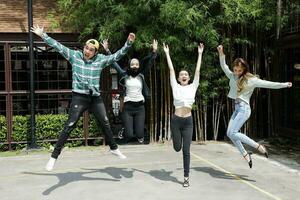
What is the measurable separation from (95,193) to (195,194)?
1.44 m

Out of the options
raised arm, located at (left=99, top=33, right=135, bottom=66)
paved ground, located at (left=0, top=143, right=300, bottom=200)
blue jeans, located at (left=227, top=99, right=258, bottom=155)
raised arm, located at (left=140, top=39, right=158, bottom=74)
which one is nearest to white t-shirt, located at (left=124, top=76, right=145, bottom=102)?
raised arm, located at (left=140, top=39, right=158, bottom=74)

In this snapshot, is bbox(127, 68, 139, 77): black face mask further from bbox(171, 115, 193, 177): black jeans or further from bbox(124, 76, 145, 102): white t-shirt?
bbox(171, 115, 193, 177): black jeans

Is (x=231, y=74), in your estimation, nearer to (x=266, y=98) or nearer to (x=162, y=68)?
(x=162, y=68)

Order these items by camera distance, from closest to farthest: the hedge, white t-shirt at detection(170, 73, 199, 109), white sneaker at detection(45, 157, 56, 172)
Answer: white sneaker at detection(45, 157, 56, 172)
white t-shirt at detection(170, 73, 199, 109)
the hedge

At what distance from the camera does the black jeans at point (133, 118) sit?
800 centimetres

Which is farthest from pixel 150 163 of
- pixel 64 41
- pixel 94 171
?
pixel 64 41

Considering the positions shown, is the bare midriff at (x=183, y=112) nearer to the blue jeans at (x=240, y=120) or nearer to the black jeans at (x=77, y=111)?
the blue jeans at (x=240, y=120)

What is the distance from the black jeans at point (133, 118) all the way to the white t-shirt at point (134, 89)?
8 cm

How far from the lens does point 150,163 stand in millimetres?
9758

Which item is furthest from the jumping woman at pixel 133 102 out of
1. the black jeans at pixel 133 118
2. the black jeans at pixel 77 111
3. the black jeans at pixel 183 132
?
the black jeans at pixel 183 132

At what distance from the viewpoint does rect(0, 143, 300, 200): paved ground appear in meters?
7.24

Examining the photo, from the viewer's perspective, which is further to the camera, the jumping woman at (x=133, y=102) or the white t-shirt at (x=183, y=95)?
the jumping woman at (x=133, y=102)

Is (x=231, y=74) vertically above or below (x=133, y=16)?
below

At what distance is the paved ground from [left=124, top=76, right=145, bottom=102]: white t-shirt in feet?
4.31
